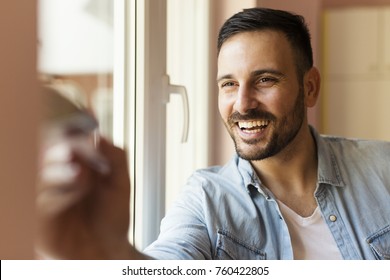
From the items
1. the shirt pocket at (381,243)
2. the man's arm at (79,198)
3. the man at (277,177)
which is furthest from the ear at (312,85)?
the man's arm at (79,198)

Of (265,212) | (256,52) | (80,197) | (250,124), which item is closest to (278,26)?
(256,52)

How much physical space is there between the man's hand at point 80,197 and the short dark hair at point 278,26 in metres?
0.40

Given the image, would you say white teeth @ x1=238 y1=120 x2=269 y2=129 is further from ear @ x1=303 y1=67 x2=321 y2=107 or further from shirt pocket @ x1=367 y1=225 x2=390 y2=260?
shirt pocket @ x1=367 y1=225 x2=390 y2=260

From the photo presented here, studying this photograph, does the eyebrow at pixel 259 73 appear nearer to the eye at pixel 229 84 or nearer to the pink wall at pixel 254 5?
the eye at pixel 229 84

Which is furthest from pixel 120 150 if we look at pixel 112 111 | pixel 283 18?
pixel 283 18

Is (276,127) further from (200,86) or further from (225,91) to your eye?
(200,86)

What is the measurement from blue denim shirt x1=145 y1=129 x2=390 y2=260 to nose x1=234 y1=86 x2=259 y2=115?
89mm

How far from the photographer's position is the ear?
91 cm

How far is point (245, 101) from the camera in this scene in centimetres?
82

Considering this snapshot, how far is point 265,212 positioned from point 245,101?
0.17m

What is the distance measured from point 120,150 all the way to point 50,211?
0.09 m

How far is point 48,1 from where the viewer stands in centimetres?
60

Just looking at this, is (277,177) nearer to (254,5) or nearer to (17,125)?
(254,5)
